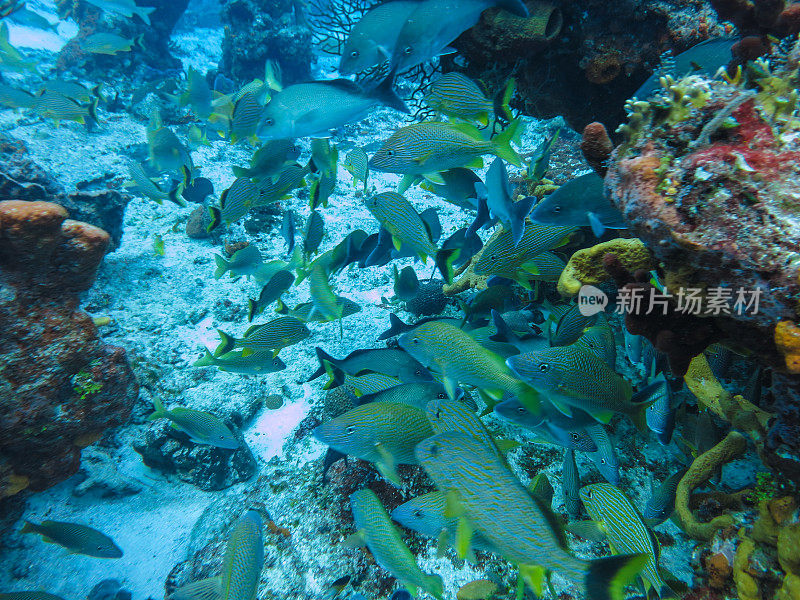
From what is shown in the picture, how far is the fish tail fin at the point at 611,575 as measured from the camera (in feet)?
4.44

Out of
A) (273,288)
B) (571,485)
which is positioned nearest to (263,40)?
(273,288)

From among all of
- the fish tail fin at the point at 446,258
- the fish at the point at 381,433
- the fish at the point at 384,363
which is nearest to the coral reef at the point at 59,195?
the fish at the point at 384,363

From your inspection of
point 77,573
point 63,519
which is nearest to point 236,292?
point 63,519

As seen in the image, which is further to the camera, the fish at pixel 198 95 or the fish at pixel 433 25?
the fish at pixel 198 95

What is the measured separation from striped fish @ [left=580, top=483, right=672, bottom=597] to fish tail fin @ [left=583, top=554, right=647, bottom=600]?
75cm

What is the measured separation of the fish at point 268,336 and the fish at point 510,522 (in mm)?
2134

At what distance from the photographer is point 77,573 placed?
3270 mm

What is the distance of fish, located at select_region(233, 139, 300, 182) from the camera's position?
375 cm

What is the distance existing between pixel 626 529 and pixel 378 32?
3.79 meters

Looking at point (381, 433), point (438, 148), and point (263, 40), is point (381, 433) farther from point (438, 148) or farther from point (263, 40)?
point (263, 40)

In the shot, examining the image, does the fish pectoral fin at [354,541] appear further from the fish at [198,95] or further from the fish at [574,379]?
the fish at [198,95]

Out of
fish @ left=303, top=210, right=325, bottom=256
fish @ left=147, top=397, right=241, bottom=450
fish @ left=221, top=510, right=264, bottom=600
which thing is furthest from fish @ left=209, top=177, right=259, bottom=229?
fish @ left=221, top=510, right=264, bottom=600

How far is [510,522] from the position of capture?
5.07ft

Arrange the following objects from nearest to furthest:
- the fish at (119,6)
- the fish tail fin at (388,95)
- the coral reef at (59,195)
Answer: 1. the fish tail fin at (388,95)
2. the coral reef at (59,195)
3. the fish at (119,6)
